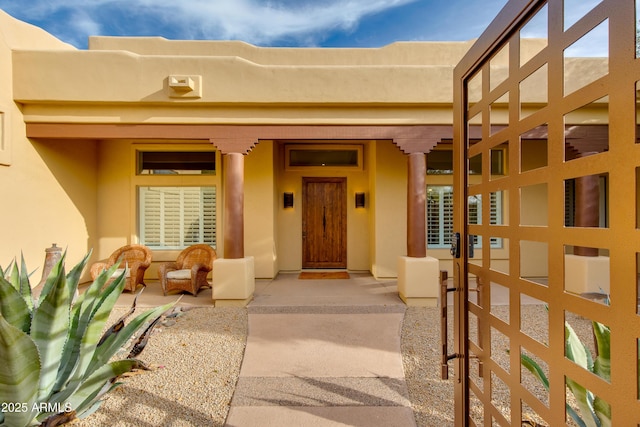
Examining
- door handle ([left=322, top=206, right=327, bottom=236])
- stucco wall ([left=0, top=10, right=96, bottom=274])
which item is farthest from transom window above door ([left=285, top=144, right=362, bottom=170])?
stucco wall ([left=0, top=10, right=96, bottom=274])

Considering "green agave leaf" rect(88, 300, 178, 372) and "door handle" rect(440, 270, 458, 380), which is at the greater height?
"door handle" rect(440, 270, 458, 380)

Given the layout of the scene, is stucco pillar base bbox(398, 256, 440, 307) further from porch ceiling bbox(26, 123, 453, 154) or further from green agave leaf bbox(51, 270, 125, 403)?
green agave leaf bbox(51, 270, 125, 403)

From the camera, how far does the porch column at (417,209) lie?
208 inches

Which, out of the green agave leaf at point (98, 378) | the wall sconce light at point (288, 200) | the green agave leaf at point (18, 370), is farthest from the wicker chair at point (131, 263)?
the green agave leaf at point (18, 370)

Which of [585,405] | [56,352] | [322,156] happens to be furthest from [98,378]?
[322,156]

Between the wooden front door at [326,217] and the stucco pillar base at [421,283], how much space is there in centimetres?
262

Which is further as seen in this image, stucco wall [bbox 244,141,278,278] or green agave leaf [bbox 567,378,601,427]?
stucco wall [bbox 244,141,278,278]

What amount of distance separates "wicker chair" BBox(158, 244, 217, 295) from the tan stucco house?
2.11 ft

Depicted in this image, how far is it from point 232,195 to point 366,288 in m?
3.11

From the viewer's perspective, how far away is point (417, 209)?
209 inches

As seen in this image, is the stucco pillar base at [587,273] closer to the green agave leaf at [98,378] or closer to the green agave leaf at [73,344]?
the green agave leaf at [98,378]

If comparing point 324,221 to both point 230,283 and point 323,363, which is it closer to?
point 230,283

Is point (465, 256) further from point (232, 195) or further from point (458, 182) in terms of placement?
point (232, 195)

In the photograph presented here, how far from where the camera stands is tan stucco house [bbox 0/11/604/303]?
5074 millimetres
